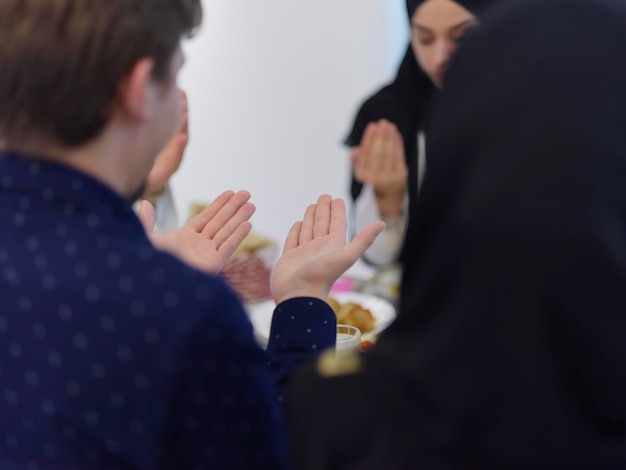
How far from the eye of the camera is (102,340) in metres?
0.52

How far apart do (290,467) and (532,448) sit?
0.70 ft

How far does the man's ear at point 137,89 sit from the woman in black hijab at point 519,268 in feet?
0.77

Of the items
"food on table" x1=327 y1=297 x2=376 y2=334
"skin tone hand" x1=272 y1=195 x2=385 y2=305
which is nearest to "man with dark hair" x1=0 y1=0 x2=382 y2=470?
"skin tone hand" x1=272 y1=195 x2=385 y2=305

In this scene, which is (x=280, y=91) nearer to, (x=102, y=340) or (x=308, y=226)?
(x=308, y=226)

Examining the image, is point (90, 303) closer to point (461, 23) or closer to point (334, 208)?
point (334, 208)

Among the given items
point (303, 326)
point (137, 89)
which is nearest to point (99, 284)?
point (137, 89)

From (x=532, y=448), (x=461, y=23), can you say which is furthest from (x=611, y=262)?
(x=461, y=23)

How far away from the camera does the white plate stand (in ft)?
4.18

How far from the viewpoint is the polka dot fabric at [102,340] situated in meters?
0.52

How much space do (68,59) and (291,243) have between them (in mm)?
448

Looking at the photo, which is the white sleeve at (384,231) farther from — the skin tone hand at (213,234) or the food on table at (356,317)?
the skin tone hand at (213,234)

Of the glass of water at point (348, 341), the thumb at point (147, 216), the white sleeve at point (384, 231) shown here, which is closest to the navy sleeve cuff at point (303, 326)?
the glass of water at point (348, 341)

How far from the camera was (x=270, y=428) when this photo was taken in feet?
1.95

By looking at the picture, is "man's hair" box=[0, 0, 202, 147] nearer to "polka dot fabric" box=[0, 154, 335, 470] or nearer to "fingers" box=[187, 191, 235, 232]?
"polka dot fabric" box=[0, 154, 335, 470]
